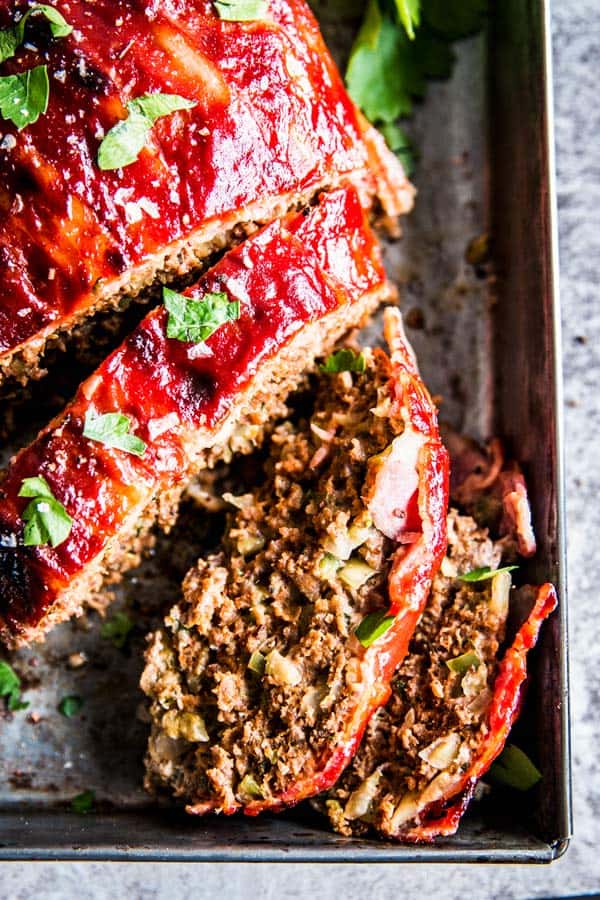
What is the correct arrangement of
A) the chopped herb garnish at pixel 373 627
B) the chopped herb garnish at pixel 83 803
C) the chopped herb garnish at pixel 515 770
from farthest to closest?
the chopped herb garnish at pixel 83 803, the chopped herb garnish at pixel 515 770, the chopped herb garnish at pixel 373 627

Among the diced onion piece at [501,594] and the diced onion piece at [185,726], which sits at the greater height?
the diced onion piece at [501,594]

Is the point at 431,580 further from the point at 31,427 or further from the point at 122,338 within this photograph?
the point at 31,427

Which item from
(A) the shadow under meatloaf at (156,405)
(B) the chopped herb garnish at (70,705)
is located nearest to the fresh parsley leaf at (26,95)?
(A) the shadow under meatloaf at (156,405)

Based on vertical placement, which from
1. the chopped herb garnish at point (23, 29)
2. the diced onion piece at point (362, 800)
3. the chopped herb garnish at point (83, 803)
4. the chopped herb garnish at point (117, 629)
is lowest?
the chopped herb garnish at point (83, 803)

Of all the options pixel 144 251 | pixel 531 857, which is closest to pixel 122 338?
pixel 144 251

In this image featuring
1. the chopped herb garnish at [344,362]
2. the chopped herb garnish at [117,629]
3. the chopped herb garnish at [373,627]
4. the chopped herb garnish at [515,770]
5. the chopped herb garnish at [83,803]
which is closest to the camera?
the chopped herb garnish at [373,627]

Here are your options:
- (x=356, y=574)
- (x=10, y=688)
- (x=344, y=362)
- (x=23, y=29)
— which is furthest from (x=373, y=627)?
(x=23, y=29)

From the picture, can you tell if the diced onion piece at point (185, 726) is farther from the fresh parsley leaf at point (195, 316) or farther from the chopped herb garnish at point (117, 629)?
the fresh parsley leaf at point (195, 316)

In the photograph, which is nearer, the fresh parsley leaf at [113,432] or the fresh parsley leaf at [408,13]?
the fresh parsley leaf at [113,432]

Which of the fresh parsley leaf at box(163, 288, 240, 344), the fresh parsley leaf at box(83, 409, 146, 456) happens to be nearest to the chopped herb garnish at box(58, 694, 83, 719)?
the fresh parsley leaf at box(83, 409, 146, 456)
